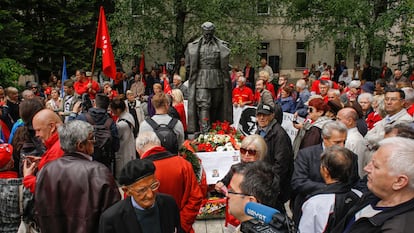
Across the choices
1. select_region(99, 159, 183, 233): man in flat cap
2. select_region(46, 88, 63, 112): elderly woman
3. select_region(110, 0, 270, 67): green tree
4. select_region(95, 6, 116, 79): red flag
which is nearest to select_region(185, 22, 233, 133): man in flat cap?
select_region(95, 6, 116, 79): red flag

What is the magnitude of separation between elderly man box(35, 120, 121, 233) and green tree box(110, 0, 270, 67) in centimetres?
1384

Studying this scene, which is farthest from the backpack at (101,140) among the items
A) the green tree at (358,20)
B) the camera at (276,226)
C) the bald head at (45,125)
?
the green tree at (358,20)

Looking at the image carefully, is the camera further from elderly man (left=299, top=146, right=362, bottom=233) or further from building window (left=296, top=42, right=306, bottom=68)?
building window (left=296, top=42, right=306, bottom=68)

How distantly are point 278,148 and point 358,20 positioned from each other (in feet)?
41.3

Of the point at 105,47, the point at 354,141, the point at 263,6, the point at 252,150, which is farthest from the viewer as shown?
the point at 263,6

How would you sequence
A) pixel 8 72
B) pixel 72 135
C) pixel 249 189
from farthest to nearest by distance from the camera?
pixel 8 72, pixel 72 135, pixel 249 189

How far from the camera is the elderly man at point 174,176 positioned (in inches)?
141

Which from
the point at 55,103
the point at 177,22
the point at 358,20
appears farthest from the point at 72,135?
the point at 177,22

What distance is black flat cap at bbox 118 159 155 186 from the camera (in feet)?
9.04

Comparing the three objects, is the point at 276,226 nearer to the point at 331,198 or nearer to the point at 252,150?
the point at 331,198

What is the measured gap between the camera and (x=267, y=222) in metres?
1.85

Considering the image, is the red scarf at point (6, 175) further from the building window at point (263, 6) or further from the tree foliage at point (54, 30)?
the building window at point (263, 6)

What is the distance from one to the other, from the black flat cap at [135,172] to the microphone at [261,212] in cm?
94

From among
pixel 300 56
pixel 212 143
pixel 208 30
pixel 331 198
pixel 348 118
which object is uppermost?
pixel 208 30
